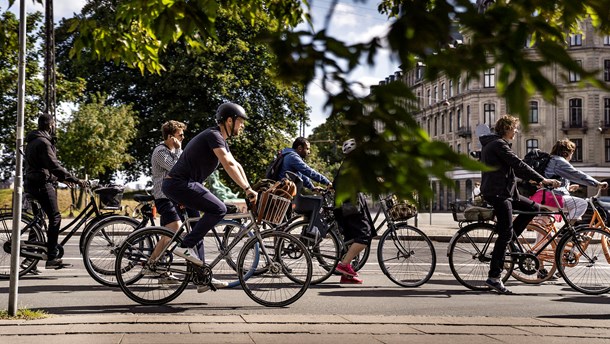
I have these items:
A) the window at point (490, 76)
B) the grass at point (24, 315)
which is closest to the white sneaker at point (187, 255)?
the grass at point (24, 315)

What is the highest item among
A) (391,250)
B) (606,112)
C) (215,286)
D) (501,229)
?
(606,112)

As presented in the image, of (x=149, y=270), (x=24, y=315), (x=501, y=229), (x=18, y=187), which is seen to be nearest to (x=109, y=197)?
(x=149, y=270)

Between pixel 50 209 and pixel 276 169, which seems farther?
pixel 276 169

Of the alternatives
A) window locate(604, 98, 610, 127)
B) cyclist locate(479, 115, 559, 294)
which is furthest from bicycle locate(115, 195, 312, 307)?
window locate(604, 98, 610, 127)

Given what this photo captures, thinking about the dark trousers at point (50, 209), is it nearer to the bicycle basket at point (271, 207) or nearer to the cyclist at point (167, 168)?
the cyclist at point (167, 168)

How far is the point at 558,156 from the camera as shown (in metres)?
9.92

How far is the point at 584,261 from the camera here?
913 cm

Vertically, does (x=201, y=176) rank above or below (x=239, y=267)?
above

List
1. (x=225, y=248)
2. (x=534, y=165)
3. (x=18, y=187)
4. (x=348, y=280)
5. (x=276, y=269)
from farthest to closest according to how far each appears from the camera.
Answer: (x=534, y=165) → (x=348, y=280) → (x=225, y=248) → (x=276, y=269) → (x=18, y=187)

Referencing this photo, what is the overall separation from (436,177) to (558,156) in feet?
25.7

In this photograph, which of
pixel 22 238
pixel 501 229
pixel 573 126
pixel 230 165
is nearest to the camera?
pixel 230 165

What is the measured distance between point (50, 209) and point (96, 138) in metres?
27.6

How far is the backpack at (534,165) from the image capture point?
9875mm

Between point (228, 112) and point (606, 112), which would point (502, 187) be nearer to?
point (228, 112)
